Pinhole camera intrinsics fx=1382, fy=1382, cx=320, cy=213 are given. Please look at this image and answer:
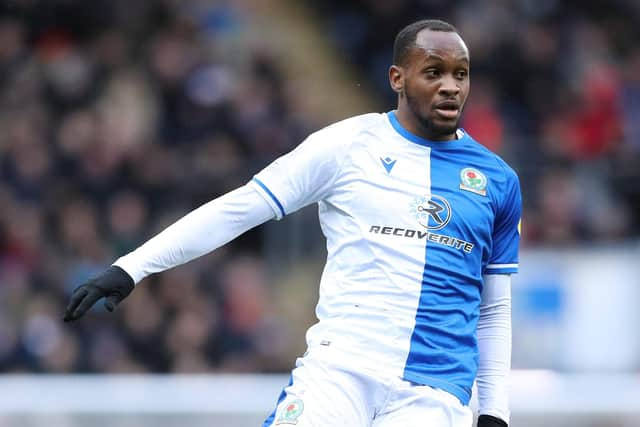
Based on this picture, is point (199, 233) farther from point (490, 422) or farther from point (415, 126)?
point (490, 422)

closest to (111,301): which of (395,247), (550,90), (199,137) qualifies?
(395,247)

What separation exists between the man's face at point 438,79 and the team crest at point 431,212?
0.87ft

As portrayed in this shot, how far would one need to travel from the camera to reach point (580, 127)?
11016mm

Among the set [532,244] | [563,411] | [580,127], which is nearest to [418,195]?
[563,411]

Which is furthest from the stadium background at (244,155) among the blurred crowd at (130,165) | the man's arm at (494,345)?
the man's arm at (494,345)

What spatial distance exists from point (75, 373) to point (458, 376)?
19.1 ft

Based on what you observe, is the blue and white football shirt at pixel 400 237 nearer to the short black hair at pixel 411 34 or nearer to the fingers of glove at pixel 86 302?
the short black hair at pixel 411 34

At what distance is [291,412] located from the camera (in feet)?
14.4

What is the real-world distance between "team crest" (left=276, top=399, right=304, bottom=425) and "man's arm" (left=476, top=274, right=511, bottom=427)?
0.74 metres

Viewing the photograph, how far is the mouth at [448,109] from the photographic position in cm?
462

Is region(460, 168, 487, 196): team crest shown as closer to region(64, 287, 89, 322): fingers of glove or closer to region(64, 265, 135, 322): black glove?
region(64, 265, 135, 322): black glove

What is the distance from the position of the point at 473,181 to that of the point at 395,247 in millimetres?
379

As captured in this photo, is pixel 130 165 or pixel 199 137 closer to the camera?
pixel 130 165

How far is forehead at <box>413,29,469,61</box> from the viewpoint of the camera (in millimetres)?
4602
